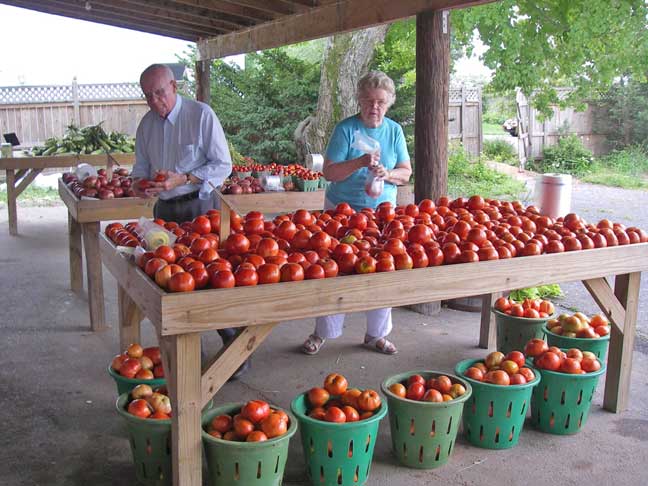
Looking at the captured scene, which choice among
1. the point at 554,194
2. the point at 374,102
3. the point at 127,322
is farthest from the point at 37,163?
the point at 554,194

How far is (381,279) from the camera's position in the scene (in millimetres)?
2830

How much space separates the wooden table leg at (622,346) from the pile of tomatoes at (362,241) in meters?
0.27

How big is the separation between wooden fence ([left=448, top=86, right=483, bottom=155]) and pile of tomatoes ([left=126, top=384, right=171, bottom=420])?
13.3 meters

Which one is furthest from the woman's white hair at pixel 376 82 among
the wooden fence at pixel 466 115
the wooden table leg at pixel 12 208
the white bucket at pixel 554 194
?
the wooden fence at pixel 466 115

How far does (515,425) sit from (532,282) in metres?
0.72

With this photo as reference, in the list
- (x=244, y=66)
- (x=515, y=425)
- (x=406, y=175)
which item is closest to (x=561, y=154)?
(x=244, y=66)

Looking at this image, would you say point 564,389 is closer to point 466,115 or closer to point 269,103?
point 269,103

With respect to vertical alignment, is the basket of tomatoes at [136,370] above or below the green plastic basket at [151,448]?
above

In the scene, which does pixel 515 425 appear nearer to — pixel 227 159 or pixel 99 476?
pixel 99 476

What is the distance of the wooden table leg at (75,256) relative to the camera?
6.12 m

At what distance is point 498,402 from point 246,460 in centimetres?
130

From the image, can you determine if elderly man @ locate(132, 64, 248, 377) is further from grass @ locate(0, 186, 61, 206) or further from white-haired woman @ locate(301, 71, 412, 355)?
grass @ locate(0, 186, 61, 206)

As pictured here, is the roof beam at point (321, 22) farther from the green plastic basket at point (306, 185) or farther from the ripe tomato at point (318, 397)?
the ripe tomato at point (318, 397)

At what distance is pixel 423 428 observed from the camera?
3.07 metres
